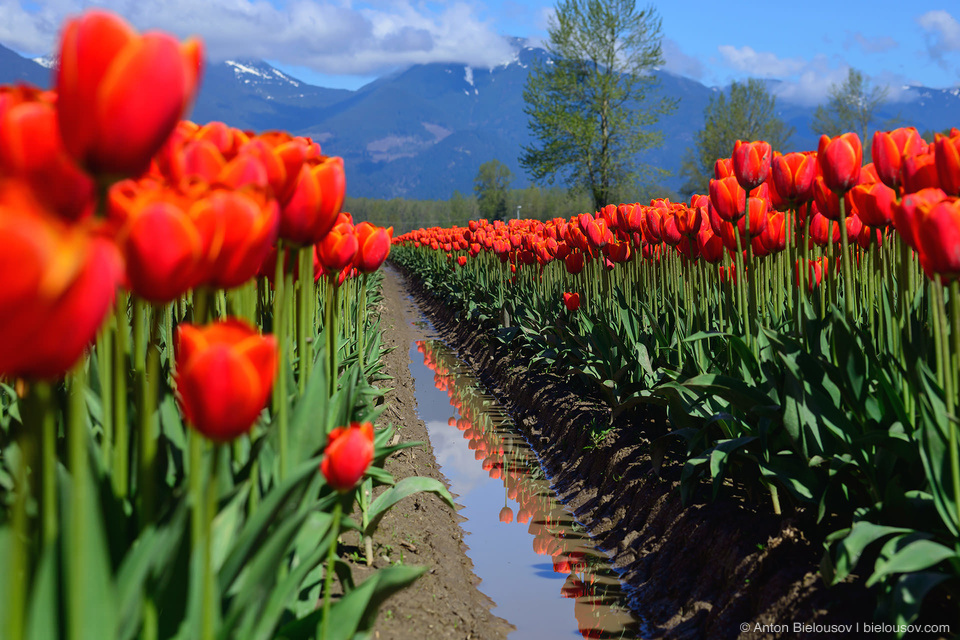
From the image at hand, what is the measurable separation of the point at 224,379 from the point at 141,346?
43 centimetres

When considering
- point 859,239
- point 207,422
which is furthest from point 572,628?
point 207,422

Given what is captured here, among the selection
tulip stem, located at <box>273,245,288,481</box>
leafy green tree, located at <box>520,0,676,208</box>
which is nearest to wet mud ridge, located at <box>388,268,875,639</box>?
tulip stem, located at <box>273,245,288,481</box>

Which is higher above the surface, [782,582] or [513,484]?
[782,582]

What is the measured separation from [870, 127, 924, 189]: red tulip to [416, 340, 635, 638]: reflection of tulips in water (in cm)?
224

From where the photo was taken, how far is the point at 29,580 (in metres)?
1.33

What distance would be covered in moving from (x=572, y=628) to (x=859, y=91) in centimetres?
5111

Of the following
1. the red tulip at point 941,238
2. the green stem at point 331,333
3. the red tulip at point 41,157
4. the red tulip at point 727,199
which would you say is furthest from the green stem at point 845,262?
the red tulip at point 41,157

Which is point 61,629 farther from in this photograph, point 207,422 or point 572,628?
point 572,628

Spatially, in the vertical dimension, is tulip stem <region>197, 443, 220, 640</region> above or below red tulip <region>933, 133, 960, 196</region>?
below

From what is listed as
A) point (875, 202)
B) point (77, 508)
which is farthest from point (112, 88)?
point (875, 202)

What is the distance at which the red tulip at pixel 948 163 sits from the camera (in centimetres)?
225

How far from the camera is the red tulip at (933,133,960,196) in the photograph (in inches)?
88.7

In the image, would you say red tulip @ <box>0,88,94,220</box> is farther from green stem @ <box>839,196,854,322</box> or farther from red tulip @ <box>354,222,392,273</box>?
green stem @ <box>839,196,854,322</box>

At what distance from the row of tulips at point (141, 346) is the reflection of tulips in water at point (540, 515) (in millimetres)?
2195
